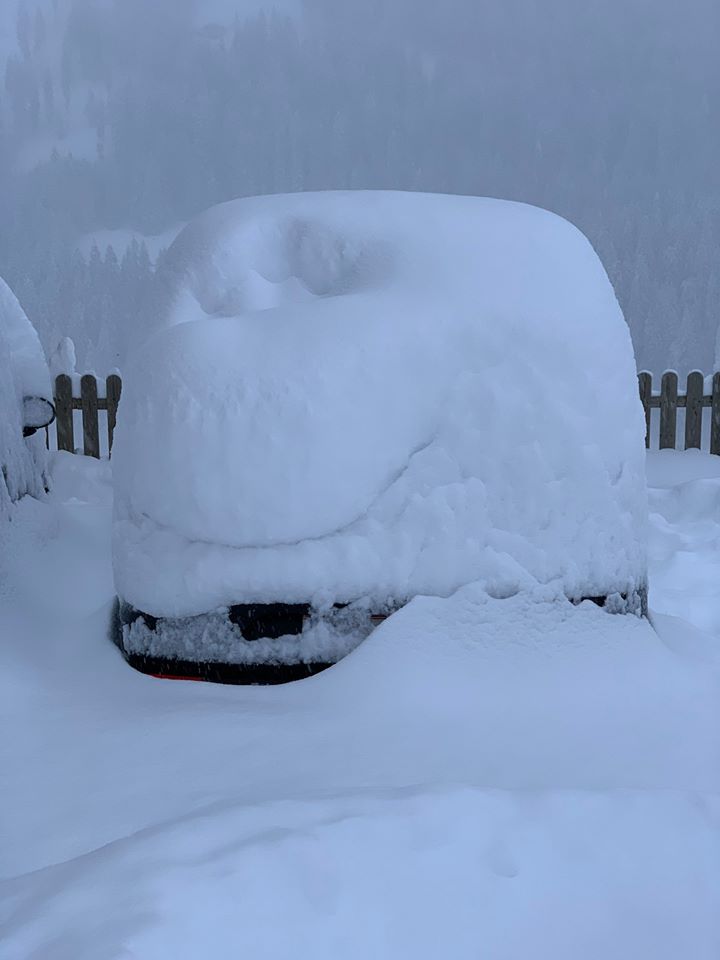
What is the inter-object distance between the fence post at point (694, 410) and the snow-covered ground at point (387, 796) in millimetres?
6796

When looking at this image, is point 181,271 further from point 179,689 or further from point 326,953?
point 326,953

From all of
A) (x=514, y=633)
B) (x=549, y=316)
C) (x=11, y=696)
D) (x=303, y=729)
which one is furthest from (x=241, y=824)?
(x=549, y=316)

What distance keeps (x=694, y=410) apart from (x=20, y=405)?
24.4 feet

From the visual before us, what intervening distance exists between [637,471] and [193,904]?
163 centimetres

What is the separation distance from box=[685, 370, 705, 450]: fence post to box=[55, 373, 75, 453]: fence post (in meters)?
6.49

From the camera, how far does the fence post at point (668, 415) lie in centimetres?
883

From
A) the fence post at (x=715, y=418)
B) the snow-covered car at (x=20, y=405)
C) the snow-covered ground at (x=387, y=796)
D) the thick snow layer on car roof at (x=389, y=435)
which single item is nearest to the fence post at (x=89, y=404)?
the snow-covered car at (x=20, y=405)

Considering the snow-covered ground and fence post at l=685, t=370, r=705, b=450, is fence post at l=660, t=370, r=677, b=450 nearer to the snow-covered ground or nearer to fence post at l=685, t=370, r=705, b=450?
fence post at l=685, t=370, r=705, b=450

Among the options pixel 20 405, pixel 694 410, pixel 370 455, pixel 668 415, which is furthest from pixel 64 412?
pixel 370 455

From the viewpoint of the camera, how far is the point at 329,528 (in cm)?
199

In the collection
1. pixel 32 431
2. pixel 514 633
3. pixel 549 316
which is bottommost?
pixel 514 633

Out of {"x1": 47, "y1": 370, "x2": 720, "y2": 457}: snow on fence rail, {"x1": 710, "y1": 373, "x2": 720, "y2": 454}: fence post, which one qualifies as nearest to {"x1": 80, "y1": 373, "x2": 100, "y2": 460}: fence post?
{"x1": 47, "y1": 370, "x2": 720, "y2": 457}: snow on fence rail

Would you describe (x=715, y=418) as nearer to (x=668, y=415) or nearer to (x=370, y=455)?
(x=668, y=415)

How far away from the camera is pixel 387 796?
139 centimetres
